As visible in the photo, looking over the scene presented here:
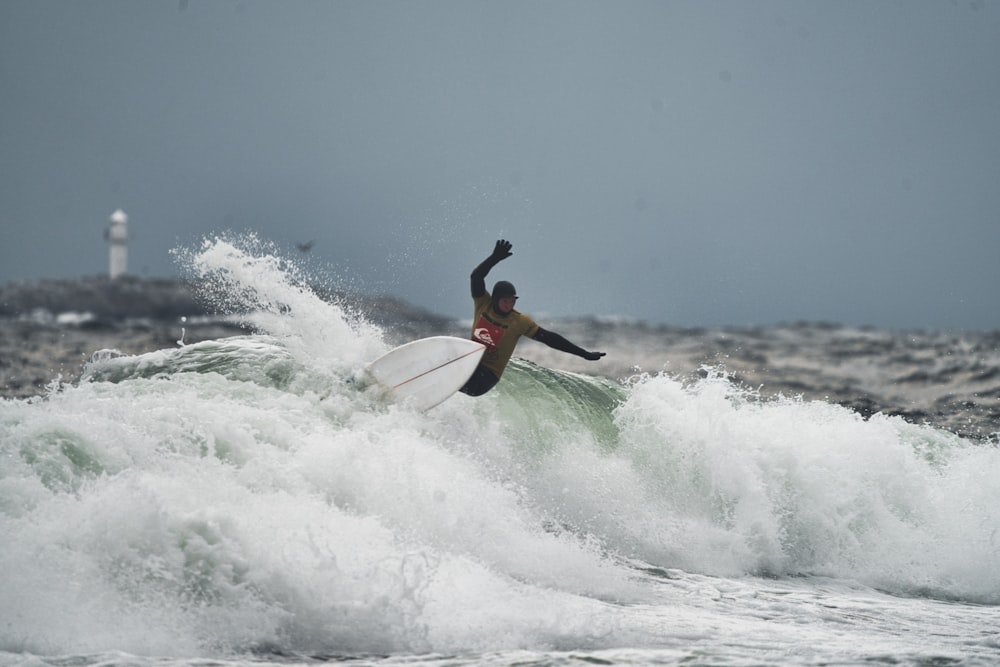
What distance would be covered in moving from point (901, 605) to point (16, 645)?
6349 mm

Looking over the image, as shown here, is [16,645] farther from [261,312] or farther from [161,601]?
[261,312]

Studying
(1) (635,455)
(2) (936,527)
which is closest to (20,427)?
(1) (635,455)

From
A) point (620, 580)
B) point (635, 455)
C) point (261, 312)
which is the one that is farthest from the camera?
point (261, 312)

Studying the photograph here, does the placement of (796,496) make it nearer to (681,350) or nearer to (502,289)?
(502,289)

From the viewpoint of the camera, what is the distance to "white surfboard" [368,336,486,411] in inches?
367

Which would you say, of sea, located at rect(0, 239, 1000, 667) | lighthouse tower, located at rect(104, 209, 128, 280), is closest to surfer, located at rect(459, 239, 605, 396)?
sea, located at rect(0, 239, 1000, 667)

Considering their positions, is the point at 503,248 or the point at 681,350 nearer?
the point at 503,248

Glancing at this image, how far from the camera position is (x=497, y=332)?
9.51 metres

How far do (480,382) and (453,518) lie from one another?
2757mm

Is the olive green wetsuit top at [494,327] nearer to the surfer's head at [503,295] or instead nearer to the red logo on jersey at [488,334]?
the red logo on jersey at [488,334]

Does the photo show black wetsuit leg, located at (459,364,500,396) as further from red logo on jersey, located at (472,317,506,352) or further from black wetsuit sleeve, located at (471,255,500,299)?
black wetsuit sleeve, located at (471,255,500,299)

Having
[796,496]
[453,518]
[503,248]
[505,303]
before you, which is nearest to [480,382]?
[505,303]

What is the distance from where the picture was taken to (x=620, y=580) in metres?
7.05

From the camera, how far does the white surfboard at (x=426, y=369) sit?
932cm
